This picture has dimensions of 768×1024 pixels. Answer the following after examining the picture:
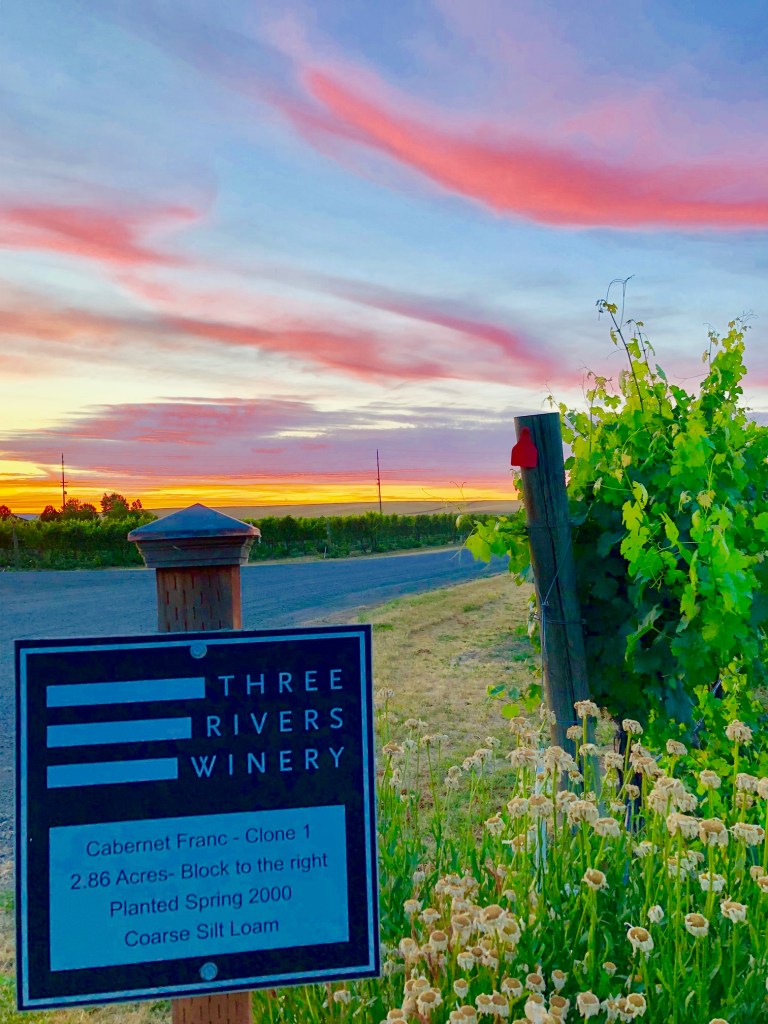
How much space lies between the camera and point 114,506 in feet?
126

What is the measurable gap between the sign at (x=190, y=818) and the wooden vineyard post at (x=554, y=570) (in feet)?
6.65

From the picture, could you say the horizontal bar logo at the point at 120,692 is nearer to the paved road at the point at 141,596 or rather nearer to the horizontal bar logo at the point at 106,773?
the horizontal bar logo at the point at 106,773

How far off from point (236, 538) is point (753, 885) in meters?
2.04

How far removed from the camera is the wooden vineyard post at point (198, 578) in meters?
2.31

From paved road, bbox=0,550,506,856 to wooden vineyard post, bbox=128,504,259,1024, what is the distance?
4.72 m

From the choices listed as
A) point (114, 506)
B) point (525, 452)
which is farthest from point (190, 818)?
point (114, 506)

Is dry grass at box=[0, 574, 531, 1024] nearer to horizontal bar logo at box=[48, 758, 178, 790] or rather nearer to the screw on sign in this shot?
the screw on sign

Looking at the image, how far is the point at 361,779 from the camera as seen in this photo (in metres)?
2.29

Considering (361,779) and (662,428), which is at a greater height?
(662,428)

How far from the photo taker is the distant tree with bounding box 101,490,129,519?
37.6 m

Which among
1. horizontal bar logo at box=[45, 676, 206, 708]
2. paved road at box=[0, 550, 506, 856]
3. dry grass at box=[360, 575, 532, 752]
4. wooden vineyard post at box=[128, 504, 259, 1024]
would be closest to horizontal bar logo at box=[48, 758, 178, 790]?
horizontal bar logo at box=[45, 676, 206, 708]

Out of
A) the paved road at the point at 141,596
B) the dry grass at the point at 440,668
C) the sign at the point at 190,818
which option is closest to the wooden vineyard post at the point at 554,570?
the dry grass at the point at 440,668

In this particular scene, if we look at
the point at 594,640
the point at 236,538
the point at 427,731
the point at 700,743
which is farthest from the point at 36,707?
the point at 427,731

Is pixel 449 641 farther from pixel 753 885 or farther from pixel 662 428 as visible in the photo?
pixel 753 885
